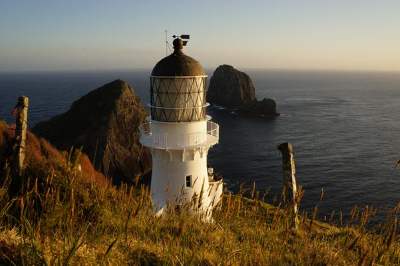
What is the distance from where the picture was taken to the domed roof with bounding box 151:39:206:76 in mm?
16141

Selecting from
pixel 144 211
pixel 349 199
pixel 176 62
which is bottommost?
pixel 349 199

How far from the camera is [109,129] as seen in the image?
191ft

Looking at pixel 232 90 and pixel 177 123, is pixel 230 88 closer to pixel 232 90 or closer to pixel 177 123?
pixel 232 90

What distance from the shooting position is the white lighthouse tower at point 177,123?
640 inches

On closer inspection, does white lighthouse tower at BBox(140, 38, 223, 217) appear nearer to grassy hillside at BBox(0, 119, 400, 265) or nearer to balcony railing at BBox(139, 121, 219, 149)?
balcony railing at BBox(139, 121, 219, 149)

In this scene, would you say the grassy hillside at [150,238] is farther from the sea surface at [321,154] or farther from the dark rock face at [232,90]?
the dark rock face at [232,90]

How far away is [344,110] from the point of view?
116 metres

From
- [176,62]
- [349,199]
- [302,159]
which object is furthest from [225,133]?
[176,62]

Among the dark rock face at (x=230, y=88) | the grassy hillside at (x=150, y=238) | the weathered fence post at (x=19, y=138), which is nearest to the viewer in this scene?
the grassy hillside at (x=150, y=238)

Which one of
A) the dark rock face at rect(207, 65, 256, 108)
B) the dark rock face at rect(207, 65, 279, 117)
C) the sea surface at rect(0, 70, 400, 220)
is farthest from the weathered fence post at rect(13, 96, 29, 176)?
the dark rock face at rect(207, 65, 256, 108)

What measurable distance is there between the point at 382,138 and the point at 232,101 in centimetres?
6437

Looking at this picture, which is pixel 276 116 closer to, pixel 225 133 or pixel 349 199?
pixel 225 133

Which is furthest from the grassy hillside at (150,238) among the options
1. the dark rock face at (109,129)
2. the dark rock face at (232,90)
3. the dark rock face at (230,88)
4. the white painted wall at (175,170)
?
the dark rock face at (230,88)

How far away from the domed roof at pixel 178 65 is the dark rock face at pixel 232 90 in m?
97.2
